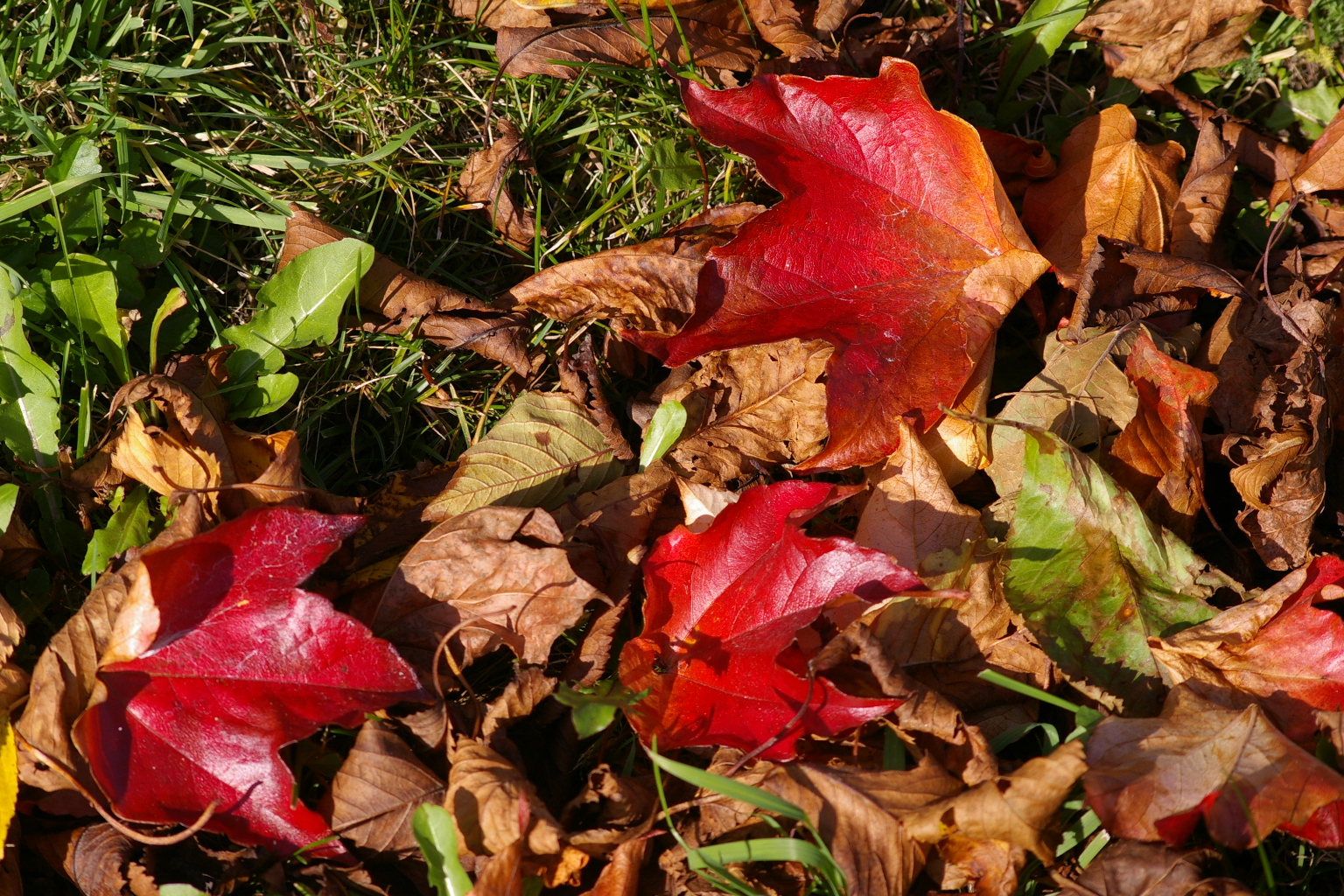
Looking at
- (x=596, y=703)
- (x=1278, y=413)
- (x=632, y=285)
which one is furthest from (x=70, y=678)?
(x=1278, y=413)

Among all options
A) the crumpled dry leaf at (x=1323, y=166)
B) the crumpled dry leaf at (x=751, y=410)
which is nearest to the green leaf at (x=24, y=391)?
the crumpled dry leaf at (x=751, y=410)

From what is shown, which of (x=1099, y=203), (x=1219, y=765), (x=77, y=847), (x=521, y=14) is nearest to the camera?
(x=1219, y=765)

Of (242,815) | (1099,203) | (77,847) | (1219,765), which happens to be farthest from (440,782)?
(1099,203)

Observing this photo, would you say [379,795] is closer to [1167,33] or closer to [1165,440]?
[1165,440]

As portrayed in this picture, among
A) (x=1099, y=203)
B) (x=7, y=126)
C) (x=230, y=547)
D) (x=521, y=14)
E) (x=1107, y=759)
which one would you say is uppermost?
(x=521, y=14)

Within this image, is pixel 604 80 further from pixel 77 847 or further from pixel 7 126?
pixel 77 847

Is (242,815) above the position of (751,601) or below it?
below
